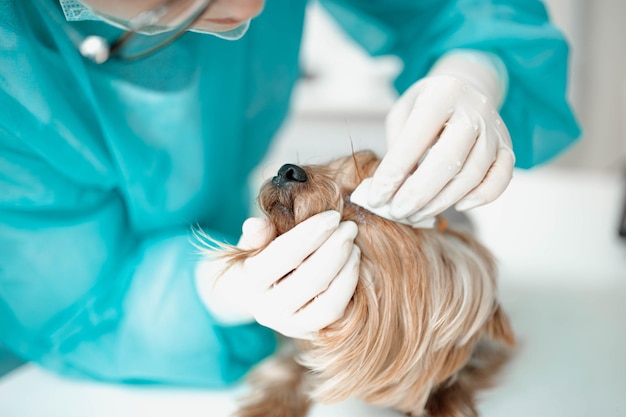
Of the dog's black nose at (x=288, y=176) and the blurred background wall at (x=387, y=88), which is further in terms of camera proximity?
the blurred background wall at (x=387, y=88)

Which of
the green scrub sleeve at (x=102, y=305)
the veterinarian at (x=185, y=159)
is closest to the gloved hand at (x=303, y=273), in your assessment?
the veterinarian at (x=185, y=159)

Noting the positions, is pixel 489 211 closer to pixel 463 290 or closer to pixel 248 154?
pixel 248 154

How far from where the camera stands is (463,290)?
79cm

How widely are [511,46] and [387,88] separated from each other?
1102mm

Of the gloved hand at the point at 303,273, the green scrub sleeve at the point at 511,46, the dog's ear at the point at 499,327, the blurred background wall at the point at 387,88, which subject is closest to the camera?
the gloved hand at the point at 303,273

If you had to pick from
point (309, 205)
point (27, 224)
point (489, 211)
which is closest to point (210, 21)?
point (309, 205)

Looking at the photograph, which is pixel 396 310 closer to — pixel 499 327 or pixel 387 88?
pixel 499 327

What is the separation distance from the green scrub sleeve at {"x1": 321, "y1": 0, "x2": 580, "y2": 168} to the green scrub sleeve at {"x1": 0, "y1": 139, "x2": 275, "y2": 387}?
1.85ft

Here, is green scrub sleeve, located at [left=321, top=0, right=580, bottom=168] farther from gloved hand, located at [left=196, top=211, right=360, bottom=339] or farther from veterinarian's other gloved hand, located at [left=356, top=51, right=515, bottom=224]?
gloved hand, located at [left=196, top=211, right=360, bottom=339]

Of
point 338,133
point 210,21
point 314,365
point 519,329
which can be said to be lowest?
point 338,133

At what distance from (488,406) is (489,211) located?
76cm

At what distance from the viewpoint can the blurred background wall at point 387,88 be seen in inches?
74.9

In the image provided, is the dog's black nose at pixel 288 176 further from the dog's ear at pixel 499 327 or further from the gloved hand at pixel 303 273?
the dog's ear at pixel 499 327

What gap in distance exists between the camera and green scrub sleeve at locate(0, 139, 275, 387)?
35.3 inches
